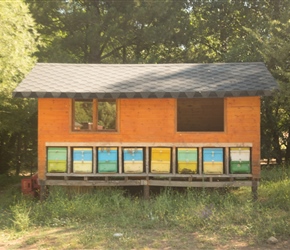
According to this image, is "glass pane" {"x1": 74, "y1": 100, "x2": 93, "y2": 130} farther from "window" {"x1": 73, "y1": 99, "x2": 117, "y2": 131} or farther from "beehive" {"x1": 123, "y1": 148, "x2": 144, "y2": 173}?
"beehive" {"x1": 123, "y1": 148, "x2": 144, "y2": 173}

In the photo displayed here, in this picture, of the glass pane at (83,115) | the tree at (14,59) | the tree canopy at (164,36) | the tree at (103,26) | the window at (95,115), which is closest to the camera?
the window at (95,115)

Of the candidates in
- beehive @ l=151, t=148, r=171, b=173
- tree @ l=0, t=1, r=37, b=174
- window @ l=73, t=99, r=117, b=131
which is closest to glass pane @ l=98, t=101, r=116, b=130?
window @ l=73, t=99, r=117, b=131

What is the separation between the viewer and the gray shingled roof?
1162cm

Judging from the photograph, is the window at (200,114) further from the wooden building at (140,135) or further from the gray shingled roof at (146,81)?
the wooden building at (140,135)

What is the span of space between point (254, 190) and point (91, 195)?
480cm

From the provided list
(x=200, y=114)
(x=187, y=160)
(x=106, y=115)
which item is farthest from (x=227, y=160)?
(x=200, y=114)

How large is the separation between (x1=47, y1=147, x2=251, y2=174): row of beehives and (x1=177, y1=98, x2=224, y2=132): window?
167 inches

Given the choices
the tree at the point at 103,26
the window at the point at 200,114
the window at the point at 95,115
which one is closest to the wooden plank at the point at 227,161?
the window at the point at 95,115

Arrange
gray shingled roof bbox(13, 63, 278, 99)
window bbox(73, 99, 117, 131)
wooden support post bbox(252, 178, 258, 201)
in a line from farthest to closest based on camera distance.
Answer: window bbox(73, 99, 117, 131) → wooden support post bbox(252, 178, 258, 201) → gray shingled roof bbox(13, 63, 278, 99)

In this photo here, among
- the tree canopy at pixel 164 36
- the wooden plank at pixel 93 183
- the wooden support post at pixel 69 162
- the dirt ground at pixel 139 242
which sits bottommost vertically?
the dirt ground at pixel 139 242

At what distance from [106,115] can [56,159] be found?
202cm

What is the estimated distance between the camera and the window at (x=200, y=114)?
1630cm

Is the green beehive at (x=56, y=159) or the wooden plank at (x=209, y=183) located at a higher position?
the green beehive at (x=56, y=159)

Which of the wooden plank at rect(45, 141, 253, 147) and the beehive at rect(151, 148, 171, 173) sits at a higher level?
the wooden plank at rect(45, 141, 253, 147)
